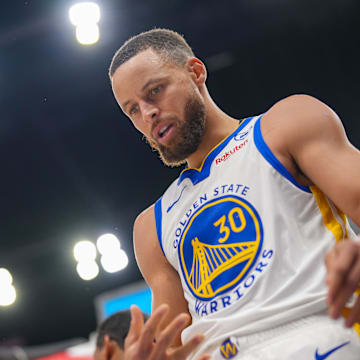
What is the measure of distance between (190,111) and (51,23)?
221 cm

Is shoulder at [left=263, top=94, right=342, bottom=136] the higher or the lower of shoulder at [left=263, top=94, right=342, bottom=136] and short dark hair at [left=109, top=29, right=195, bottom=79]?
the lower

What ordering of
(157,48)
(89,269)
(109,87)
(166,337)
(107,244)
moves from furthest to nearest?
(89,269), (107,244), (109,87), (157,48), (166,337)

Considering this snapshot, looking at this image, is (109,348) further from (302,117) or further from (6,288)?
(6,288)

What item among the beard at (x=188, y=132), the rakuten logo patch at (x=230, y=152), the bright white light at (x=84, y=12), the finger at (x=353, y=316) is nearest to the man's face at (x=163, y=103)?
the beard at (x=188, y=132)

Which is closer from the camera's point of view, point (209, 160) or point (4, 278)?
point (209, 160)

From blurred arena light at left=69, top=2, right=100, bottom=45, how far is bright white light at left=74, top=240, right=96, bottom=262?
3.02 meters

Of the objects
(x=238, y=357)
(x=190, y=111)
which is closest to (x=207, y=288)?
(x=238, y=357)

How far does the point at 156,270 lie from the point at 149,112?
0.47 metres

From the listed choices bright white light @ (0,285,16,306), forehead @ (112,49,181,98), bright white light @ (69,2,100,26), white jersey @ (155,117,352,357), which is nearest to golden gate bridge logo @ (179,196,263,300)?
white jersey @ (155,117,352,357)

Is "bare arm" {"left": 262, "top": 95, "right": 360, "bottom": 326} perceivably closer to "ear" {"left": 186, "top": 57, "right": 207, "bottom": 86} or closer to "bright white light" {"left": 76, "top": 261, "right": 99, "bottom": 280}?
"ear" {"left": 186, "top": 57, "right": 207, "bottom": 86}

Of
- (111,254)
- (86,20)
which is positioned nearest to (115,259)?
(111,254)

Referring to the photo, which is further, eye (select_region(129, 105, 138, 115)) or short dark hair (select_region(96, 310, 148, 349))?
short dark hair (select_region(96, 310, 148, 349))

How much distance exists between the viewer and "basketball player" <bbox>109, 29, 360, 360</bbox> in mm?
1189

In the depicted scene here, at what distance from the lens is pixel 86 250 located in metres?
6.05
